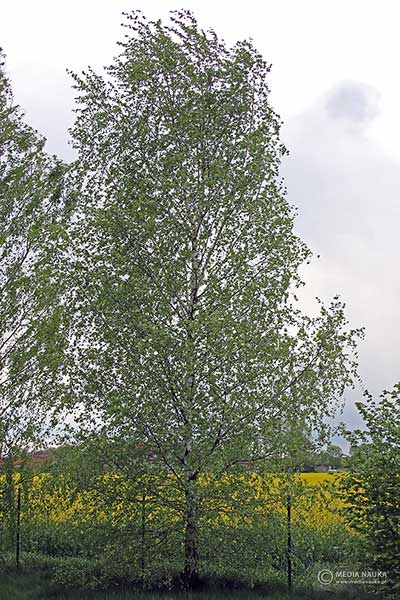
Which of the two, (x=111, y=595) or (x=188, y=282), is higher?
(x=188, y=282)

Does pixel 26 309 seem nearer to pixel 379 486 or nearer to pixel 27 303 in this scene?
pixel 27 303

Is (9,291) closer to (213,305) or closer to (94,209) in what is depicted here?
(94,209)

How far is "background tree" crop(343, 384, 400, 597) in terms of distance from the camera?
8680mm

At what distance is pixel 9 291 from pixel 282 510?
5.50 metres

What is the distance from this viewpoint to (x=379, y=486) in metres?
8.69

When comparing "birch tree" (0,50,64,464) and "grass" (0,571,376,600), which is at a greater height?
"birch tree" (0,50,64,464)

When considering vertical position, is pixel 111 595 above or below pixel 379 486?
below

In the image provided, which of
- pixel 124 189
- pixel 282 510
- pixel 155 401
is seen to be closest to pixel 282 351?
pixel 155 401

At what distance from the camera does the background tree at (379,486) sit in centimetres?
868

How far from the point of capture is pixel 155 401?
9336 mm

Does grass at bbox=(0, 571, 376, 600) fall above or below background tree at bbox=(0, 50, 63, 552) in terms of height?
below

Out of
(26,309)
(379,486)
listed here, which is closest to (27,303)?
(26,309)

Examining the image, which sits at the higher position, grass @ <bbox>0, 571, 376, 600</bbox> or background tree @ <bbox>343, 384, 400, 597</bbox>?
background tree @ <bbox>343, 384, 400, 597</bbox>

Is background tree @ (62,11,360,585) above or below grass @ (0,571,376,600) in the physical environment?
above
